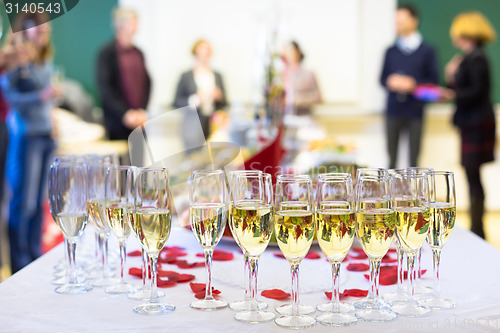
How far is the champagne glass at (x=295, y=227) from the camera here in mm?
946

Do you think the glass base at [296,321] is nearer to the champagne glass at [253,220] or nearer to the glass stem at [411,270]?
the champagne glass at [253,220]

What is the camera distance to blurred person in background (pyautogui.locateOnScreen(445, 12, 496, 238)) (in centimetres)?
427

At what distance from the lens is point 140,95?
5.19 meters

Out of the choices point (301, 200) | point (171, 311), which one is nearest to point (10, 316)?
point (171, 311)

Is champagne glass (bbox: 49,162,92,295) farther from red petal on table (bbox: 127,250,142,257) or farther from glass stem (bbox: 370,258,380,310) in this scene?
glass stem (bbox: 370,258,380,310)

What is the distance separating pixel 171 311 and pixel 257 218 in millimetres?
213

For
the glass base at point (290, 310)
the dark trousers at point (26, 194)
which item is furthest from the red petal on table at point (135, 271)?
the dark trousers at point (26, 194)

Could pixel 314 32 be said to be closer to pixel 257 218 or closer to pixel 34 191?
pixel 34 191

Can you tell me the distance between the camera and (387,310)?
39.1 inches

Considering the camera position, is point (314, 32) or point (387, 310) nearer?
point (387, 310)

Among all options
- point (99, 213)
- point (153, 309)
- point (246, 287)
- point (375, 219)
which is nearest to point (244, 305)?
point (246, 287)

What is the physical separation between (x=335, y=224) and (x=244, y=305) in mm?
205

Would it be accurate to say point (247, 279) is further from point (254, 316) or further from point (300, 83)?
point (300, 83)

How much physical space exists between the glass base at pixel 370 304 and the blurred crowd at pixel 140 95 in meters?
1.71
